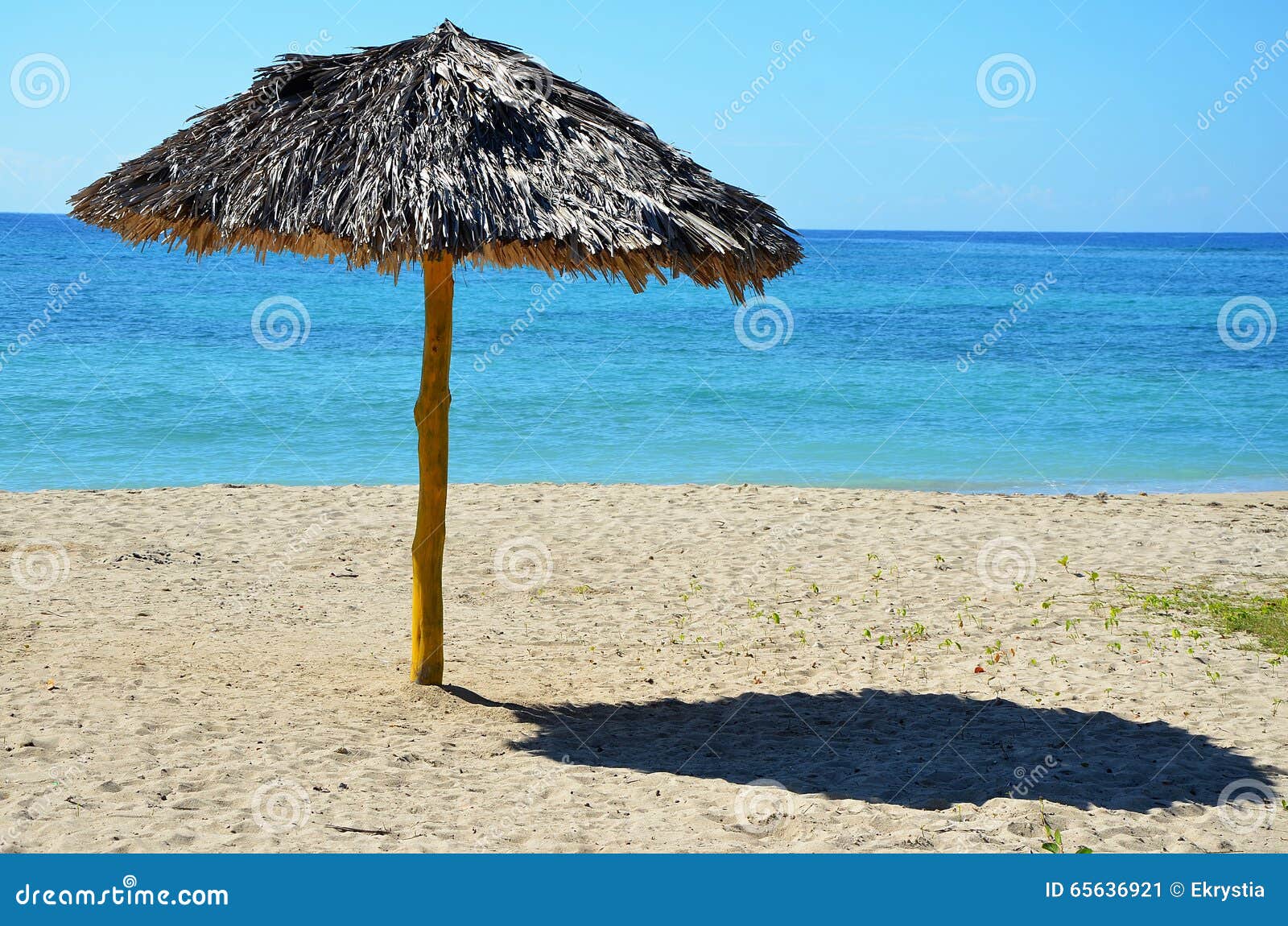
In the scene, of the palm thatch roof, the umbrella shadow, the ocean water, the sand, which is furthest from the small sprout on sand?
the ocean water

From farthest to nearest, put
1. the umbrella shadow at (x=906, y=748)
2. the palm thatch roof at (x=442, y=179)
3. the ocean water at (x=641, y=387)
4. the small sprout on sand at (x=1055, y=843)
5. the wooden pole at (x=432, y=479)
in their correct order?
the ocean water at (x=641, y=387), the wooden pole at (x=432, y=479), the palm thatch roof at (x=442, y=179), the umbrella shadow at (x=906, y=748), the small sprout on sand at (x=1055, y=843)

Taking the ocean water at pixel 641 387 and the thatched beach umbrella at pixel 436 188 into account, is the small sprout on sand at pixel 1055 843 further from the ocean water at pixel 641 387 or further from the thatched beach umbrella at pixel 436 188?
the ocean water at pixel 641 387

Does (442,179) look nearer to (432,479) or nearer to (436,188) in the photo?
(436,188)

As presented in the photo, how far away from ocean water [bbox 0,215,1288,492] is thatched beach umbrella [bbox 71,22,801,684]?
22.3 ft

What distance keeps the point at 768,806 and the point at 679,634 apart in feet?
8.65

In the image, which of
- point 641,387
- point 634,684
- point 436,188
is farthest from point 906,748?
point 641,387

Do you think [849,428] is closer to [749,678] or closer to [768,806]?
[749,678]

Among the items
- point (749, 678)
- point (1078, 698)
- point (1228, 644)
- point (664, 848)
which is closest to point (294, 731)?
point (664, 848)

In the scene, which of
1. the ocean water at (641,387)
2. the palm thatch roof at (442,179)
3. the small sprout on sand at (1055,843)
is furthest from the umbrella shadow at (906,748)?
the ocean water at (641,387)

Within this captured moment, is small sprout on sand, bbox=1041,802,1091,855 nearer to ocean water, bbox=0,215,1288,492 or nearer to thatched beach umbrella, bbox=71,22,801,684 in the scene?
thatched beach umbrella, bbox=71,22,801,684

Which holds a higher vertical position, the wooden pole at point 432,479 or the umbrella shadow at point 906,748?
the wooden pole at point 432,479

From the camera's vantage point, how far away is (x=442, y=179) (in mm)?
4895

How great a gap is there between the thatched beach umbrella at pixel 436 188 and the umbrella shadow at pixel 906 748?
4.01ft

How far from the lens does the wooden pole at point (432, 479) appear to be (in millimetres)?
5617
